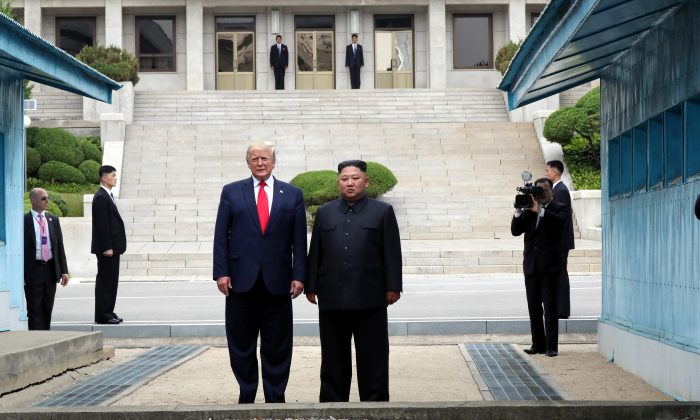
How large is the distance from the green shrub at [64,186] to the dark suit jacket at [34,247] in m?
19.1

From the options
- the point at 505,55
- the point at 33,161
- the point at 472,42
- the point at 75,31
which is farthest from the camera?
the point at 472,42

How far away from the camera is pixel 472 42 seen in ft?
155

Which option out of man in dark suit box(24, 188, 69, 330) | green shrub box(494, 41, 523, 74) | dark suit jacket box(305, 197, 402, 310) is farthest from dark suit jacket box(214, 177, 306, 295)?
green shrub box(494, 41, 523, 74)

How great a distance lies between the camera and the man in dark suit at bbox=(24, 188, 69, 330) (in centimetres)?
1278

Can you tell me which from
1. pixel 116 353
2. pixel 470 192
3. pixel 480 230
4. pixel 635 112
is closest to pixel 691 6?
pixel 635 112

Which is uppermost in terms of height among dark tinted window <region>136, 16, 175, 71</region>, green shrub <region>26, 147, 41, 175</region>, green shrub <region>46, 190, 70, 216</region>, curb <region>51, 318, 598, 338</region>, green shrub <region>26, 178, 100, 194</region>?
dark tinted window <region>136, 16, 175, 71</region>

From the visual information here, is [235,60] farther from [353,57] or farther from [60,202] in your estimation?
[60,202]

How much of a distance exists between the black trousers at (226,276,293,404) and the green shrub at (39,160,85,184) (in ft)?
80.7

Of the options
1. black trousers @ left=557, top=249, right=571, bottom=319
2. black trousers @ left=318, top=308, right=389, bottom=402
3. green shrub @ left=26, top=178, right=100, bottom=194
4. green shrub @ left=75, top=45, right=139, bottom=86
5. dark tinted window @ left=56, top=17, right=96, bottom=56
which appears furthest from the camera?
dark tinted window @ left=56, top=17, right=96, bottom=56

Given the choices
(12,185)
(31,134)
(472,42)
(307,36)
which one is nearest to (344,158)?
(31,134)

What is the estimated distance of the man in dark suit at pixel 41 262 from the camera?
41.9 feet

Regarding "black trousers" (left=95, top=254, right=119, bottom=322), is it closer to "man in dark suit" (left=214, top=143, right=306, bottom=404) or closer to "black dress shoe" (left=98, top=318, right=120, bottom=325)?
"black dress shoe" (left=98, top=318, right=120, bottom=325)

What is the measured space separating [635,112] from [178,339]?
234 inches

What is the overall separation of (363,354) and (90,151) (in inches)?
1051
